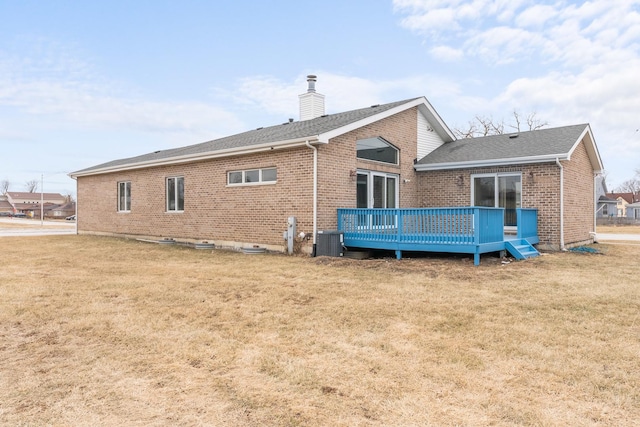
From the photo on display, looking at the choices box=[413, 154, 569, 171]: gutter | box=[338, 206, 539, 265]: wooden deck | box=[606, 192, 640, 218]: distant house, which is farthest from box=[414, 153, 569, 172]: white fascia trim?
box=[606, 192, 640, 218]: distant house

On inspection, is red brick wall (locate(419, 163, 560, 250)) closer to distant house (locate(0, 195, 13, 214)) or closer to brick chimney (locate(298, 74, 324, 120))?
brick chimney (locate(298, 74, 324, 120))

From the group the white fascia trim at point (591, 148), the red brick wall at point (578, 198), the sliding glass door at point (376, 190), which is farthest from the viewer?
the white fascia trim at point (591, 148)

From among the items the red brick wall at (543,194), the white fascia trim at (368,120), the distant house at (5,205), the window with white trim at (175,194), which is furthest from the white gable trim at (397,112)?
the distant house at (5,205)

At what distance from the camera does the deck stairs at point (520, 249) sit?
10.5m

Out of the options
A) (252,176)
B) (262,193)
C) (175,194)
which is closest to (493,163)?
(262,193)

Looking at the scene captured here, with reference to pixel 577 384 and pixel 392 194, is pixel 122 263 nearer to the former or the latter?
pixel 392 194

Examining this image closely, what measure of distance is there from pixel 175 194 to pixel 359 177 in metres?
7.33

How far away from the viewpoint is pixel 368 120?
12.6 meters

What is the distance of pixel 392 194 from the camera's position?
14094 mm

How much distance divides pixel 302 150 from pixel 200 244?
17.0 feet

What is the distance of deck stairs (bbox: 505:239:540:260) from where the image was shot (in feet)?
34.4

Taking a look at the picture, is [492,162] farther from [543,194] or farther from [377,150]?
[377,150]

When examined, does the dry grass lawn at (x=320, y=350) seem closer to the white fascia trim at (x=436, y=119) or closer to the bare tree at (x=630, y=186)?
the white fascia trim at (x=436, y=119)

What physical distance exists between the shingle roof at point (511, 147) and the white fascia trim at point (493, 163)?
7cm
